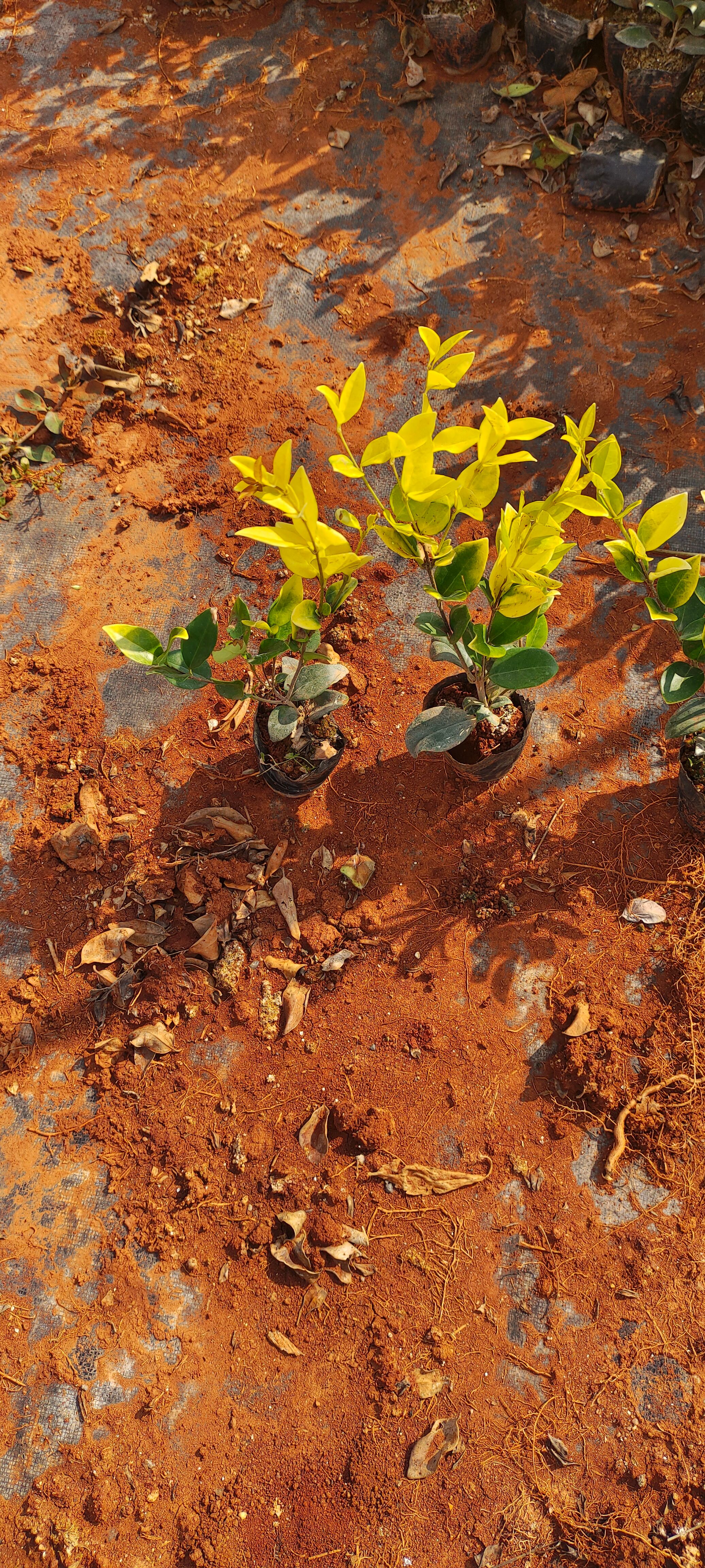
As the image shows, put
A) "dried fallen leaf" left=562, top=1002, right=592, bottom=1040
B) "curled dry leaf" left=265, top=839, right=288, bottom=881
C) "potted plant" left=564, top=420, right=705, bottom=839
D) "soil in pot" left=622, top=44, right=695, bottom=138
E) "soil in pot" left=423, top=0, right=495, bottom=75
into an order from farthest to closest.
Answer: "soil in pot" left=423, top=0, right=495, bottom=75
"soil in pot" left=622, top=44, right=695, bottom=138
"curled dry leaf" left=265, top=839, right=288, bottom=881
"dried fallen leaf" left=562, top=1002, right=592, bottom=1040
"potted plant" left=564, top=420, right=705, bottom=839

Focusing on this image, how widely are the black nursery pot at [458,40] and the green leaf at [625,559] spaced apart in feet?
12.1

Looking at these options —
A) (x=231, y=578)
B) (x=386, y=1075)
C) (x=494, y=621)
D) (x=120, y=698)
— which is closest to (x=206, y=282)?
(x=231, y=578)

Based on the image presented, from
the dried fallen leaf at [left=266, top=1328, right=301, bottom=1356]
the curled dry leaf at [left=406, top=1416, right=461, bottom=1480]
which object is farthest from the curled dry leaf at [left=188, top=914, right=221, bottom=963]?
the curled dry leaf at [left=406, top=1416, right=461, bottom=1480]

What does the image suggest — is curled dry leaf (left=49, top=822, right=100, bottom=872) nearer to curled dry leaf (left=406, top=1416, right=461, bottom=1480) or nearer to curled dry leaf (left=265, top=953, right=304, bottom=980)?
curled dry leaf (left=265, top=953, right=304, bottom=980)

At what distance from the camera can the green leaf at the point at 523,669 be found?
2.09 metres

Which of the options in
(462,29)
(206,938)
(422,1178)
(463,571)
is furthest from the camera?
(462,29)

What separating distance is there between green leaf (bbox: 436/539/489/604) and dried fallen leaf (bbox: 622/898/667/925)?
1.22 m

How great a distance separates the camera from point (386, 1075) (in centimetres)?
250

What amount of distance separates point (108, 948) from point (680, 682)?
76.9 inches

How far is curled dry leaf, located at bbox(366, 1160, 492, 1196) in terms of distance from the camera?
2381 millimetres

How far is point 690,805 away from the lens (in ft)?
8.68

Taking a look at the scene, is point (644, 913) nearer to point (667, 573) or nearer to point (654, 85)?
point (667, 573)

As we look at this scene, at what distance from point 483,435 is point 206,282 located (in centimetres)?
275

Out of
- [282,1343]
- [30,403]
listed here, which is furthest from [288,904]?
[30,403]
